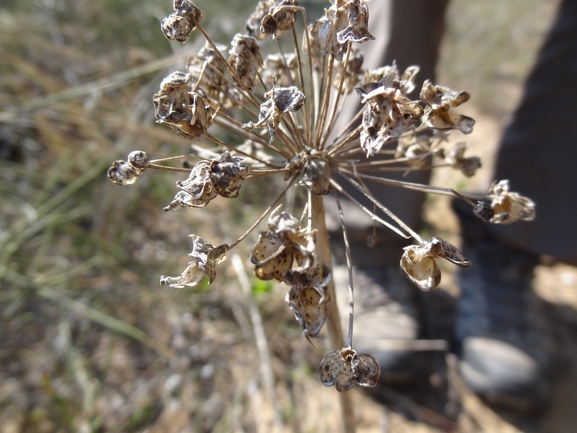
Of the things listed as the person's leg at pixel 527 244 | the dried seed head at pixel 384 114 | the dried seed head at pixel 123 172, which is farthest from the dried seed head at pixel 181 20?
the person's leg at pixel 527 244

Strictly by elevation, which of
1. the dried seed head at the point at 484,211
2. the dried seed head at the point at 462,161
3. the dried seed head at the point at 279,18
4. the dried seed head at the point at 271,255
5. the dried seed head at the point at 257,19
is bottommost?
the dried seed head at the point at 271,255

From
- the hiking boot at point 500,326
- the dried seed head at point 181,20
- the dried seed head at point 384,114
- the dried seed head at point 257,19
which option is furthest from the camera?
the hiking boot at point 500,326

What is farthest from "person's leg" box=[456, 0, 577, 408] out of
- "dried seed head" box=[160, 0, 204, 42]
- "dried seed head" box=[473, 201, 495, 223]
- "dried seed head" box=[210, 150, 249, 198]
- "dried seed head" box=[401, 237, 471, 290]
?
"dried seed head" box=[160, 0, 204, 42]

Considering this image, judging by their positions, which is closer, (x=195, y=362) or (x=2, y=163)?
(x=195, y=362)

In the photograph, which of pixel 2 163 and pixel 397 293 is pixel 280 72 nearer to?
pixel 397 293

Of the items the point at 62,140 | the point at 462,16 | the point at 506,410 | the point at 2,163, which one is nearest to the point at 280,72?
the point at 506,410

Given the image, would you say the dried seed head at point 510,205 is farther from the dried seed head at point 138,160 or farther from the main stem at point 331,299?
the dried seed head at point 138,160

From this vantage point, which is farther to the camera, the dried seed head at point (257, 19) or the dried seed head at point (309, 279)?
the dried seed head at point (257, 19)

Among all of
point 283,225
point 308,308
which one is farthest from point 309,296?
point 283,225
